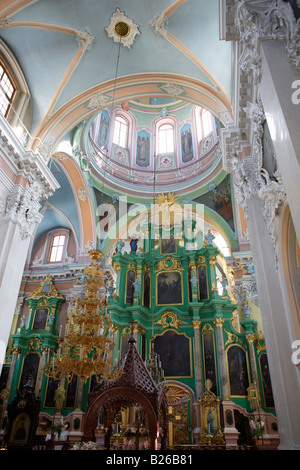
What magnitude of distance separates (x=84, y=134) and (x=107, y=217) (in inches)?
181

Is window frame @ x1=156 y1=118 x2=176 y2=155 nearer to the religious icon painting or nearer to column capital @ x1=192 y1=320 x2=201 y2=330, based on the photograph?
the religious icon painting

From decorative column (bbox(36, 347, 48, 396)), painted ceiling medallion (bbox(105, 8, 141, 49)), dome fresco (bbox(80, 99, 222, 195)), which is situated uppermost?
dome fresco (bbox(80, 99, 222, 195))

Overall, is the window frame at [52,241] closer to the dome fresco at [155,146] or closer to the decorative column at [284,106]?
the dome fresco at [155,146]

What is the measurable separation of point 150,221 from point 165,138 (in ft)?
19.9

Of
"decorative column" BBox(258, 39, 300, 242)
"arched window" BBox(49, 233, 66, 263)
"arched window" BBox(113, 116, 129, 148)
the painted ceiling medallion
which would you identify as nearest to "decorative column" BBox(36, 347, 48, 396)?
"arched window" BBox(49, 233, 66, 263)

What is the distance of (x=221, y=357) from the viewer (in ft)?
45.7

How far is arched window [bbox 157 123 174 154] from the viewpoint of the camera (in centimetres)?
2169

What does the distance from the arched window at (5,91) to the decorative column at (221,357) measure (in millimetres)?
11454

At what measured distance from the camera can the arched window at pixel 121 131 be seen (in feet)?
69.3

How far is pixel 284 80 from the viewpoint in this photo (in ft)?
16.4

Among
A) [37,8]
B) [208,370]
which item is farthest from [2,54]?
[208,370]

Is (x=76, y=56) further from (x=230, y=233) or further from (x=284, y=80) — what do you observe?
(x=230, y=233)

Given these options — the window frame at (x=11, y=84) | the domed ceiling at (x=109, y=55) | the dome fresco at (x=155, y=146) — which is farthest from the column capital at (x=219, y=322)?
the window frame at (x=11, y=84)

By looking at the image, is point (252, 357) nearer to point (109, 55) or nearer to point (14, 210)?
point (14, 210)
